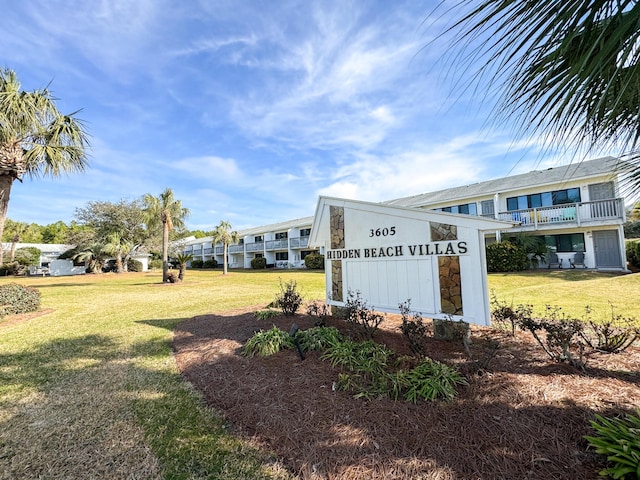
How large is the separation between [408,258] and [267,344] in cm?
294

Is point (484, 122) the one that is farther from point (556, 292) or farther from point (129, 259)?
point (129, 259)

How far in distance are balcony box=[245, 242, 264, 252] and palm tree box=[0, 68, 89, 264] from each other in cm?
2956

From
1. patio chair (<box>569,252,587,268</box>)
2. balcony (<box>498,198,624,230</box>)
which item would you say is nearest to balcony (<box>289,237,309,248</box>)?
balcony (<box>498,198,624,230</box>)

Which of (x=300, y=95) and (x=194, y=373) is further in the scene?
(x=300, y=95)

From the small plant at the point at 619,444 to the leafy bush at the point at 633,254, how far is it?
67.8 ft

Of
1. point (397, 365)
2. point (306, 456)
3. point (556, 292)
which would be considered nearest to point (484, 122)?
point (306, 456)

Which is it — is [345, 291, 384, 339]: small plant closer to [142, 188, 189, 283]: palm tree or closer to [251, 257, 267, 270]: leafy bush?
[142, 188, 189, 283]: palm tree

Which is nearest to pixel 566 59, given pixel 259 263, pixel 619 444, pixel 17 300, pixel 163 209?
pixel 619 444

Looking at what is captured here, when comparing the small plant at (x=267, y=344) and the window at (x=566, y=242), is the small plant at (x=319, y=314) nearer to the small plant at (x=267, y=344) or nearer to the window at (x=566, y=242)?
the small plant at (x=267, y=344)

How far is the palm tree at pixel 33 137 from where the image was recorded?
28.5 feet

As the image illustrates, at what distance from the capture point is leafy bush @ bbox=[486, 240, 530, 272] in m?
A: 17.8

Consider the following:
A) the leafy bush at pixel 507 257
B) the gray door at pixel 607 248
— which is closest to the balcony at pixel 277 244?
the leafy bush at pixel 507 257

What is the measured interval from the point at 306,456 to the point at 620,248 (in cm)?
2207

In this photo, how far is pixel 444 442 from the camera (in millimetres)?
2494
